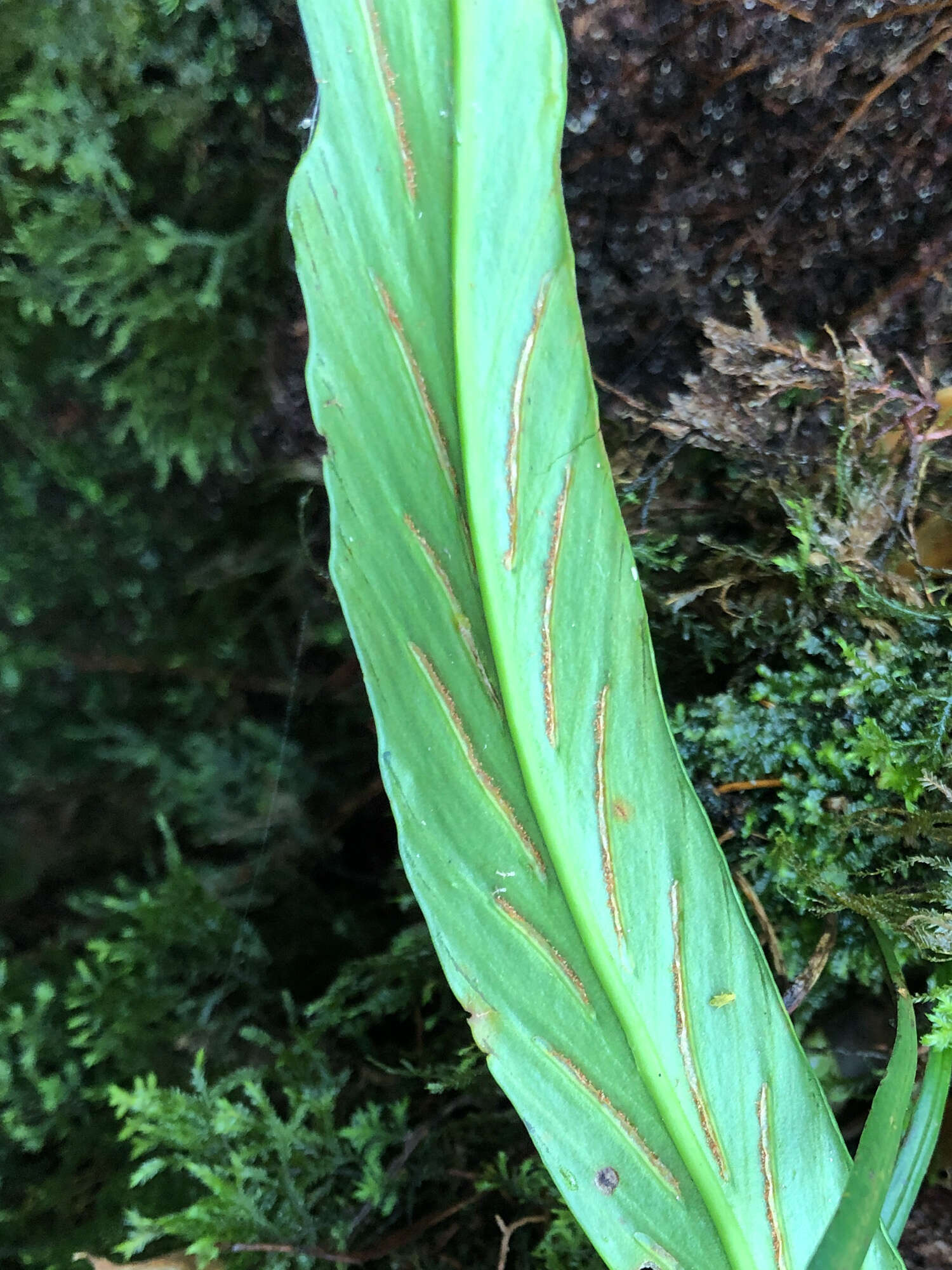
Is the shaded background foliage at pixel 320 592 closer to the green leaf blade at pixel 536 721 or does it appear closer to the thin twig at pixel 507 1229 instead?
the thin twig at pixel 507 1229

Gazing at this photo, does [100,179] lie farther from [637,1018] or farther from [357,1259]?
[357,1259]

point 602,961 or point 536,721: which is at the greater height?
point 536,721

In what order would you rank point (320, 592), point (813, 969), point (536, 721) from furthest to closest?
point (320, 592) < point (813, 969) < point (536, 721)

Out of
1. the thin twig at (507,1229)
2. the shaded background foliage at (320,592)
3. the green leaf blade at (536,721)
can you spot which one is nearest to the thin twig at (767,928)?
the shaded background foliage at (320,592)

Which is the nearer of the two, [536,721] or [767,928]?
[536,721]

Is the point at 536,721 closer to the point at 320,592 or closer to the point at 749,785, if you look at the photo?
the point at 749,785

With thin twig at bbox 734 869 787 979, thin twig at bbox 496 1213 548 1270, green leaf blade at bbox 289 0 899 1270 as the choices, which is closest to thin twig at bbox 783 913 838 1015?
thin twig at bbox 734 869 787 979

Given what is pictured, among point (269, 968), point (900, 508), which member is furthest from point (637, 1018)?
point (269, 968)

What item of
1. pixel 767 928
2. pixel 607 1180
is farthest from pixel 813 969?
→ pixel 607 1180
